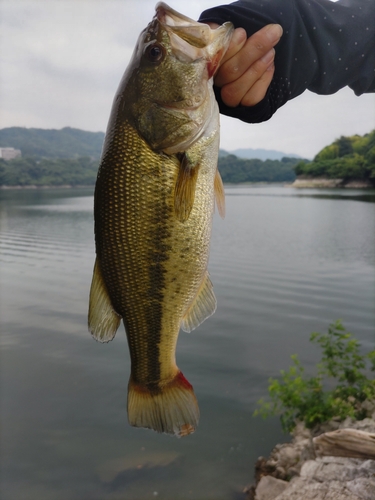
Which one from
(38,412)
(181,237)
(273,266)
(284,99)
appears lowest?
(38,412)

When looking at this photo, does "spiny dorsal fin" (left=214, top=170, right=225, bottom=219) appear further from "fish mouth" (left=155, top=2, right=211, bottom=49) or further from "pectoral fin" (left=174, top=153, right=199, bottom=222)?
"fish mouth" (left=155, top=2, right=211, bottom=49)

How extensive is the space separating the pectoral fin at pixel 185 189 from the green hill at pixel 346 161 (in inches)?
3559

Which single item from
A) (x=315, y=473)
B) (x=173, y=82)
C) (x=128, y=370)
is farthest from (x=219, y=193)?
(x=128, y=370)

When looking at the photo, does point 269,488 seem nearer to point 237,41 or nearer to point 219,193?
point 219,193

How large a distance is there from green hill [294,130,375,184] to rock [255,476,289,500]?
8749 centimetres

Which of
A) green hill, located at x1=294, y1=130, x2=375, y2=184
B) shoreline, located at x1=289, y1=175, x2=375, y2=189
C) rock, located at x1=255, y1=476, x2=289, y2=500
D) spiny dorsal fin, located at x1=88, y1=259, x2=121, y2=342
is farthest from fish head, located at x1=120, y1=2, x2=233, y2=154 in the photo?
green hill, located at x1=294, y1=130, x2=375, y2=184

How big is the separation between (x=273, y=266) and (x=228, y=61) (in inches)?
687

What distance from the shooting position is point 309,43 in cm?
245

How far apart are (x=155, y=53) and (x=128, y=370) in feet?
29.0

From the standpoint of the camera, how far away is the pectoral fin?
6.20 feet

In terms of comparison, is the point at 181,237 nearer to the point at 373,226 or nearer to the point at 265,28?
the point at 265,28

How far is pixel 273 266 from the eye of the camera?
751 inches

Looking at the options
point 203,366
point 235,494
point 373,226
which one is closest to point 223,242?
point 373,226

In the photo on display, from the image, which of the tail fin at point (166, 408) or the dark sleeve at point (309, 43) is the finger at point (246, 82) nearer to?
the dark sleeve at point (309, 43)
